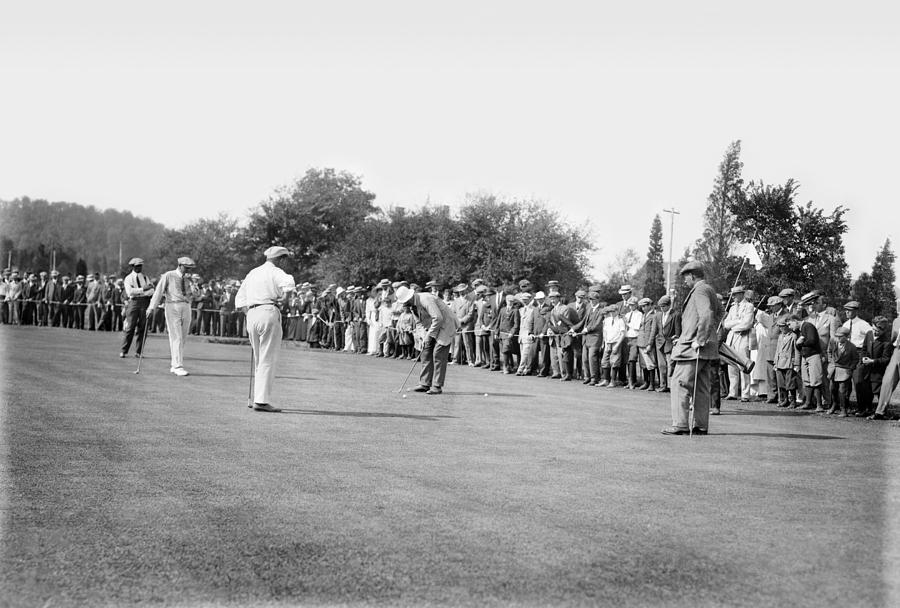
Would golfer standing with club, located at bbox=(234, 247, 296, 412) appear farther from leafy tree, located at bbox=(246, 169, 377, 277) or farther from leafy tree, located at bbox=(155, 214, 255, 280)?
leafy tree, located at bbox=(155, 214, 255, 280)

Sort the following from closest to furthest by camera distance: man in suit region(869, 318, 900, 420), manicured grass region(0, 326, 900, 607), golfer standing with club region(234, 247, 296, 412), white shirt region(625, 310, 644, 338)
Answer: manicured grass region(0, 326, 900, 607)
golfer standing with club region(234, 247, 296, 412)
man in suit region(869, 318, 900, 420)
white shirt region(625, 310, 644, 338)

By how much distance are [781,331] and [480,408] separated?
683cm

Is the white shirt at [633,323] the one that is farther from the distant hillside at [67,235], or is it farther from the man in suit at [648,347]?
the distant hillside at [67,235]

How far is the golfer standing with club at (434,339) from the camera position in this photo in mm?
17719

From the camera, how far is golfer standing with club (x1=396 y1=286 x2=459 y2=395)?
58.1 feet

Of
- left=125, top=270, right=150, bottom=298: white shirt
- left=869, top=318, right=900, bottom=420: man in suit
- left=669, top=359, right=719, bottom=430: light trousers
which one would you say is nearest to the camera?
left=669, top=359, right=719, bottom=430: light trousers

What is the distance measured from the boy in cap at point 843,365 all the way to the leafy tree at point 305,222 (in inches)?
2903

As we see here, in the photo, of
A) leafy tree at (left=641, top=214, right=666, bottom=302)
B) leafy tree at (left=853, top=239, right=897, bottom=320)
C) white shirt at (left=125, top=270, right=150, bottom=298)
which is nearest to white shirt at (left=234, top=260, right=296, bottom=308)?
white shirt at (left=125, top=270, right=150, bottom=298)

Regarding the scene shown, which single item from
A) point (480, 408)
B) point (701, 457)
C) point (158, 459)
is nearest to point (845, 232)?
point (480, 408)

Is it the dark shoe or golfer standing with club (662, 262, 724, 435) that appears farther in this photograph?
the dark shoe

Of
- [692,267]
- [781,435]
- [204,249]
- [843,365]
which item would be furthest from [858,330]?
[204,249]

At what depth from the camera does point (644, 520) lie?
7410 mm

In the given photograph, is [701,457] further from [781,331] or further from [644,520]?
[781,331]

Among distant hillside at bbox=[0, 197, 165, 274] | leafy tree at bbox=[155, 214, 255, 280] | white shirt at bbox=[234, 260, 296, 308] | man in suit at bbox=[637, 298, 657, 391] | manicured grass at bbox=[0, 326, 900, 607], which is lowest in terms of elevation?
manicured grass at bbox=[0, 326, 900, 607]
